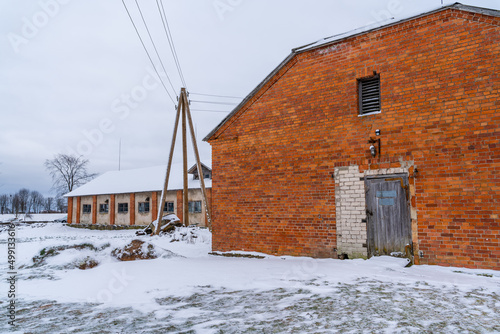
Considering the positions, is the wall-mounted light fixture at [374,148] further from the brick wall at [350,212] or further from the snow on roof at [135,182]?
the snow on roof at [135,182]

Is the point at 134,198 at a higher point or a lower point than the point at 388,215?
higher

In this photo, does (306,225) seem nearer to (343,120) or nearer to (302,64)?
(343,120)

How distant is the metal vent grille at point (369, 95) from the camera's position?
23.8 ft

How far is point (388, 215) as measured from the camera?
268 inches

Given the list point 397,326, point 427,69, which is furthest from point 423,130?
point 397,326

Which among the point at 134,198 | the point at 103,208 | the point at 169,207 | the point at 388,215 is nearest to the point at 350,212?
the point at 388,215

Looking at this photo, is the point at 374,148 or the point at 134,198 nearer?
the point at 374,148

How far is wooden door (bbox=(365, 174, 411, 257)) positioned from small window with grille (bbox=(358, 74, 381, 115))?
1.65m

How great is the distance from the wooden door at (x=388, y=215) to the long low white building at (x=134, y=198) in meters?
16.5

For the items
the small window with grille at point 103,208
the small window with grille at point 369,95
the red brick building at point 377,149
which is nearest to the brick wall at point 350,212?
the red brick building at point 377,149

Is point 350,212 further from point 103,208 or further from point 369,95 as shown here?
point 103,208

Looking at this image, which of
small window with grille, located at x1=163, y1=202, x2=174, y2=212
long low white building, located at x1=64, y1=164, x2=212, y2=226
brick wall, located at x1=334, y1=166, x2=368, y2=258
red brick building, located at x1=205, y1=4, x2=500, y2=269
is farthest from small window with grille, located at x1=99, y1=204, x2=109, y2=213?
brick wall, located at x1=334, y1=166, x2=368, y2=258

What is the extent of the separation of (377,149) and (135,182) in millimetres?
26603

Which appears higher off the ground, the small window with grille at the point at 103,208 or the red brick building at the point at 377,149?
the red brick building at the point at 377,149
